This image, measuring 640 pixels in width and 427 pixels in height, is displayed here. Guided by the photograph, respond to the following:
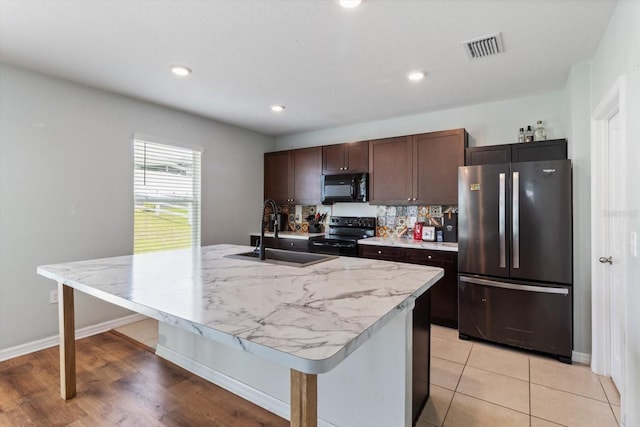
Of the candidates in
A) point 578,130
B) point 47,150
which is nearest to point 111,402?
point 47,150

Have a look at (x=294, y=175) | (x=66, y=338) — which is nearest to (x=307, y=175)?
(x=294, y=175)

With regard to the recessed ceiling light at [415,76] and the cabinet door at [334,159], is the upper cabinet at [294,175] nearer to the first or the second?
the cabinet door at [334,159]

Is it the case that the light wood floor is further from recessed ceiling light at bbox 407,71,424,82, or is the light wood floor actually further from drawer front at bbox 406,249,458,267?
recessed ceiling light at bbox 407,71,424,82

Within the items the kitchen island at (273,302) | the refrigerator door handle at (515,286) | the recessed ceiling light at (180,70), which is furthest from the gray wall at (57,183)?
the refrigerator door handle at (515,286)

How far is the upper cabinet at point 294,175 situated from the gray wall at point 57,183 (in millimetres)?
1509

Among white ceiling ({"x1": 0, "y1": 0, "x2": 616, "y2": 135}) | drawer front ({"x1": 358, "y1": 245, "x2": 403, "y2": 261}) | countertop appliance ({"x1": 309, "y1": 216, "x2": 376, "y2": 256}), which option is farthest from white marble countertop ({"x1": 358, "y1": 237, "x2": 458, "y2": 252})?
white ceiling ({"x1": 0, "y1": 0, "x2": 616, "y2": 135})

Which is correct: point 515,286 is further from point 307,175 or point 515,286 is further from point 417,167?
point 307,175

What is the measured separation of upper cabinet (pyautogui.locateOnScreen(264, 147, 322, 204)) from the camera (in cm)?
452

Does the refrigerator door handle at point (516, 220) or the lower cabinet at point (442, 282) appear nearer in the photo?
the refrigerator door handle at point (516, 220)

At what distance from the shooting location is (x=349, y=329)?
0.93 metres

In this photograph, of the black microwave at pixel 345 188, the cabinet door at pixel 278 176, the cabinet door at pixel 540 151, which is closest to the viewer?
the cabinet door at pixel 540 151

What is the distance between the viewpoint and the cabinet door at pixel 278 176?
4805 millimetres

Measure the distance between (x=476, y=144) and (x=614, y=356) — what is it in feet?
7.51

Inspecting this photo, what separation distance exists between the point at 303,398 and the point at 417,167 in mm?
3206
